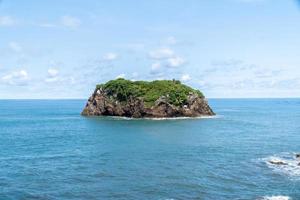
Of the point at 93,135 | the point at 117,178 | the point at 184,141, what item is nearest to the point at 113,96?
the point at 93,135

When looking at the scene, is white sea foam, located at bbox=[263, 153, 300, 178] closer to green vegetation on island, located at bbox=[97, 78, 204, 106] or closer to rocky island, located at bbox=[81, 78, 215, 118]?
rocky island, located at bbox=[81, 78, 215, 118]

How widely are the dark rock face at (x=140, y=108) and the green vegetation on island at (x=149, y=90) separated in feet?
4.15

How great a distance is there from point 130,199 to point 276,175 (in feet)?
64.2

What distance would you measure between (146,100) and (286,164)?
7634 cm

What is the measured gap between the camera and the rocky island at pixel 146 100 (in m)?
132

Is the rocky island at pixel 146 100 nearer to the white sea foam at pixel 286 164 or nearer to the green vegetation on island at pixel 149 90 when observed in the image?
the green vegetation on island at pixel 149 90

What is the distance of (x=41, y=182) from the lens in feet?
160

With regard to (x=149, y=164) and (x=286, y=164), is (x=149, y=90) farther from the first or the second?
(x=286, y=164)

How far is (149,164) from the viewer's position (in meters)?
58.8

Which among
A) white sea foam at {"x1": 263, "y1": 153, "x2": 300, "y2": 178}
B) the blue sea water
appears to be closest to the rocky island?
the blue sea water

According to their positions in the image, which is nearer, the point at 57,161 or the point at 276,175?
the point at 276,175

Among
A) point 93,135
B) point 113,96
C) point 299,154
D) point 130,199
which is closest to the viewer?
point 130,199

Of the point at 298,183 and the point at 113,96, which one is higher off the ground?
the point at 113,96

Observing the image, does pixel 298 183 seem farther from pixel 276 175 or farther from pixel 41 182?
pixel 41 182
